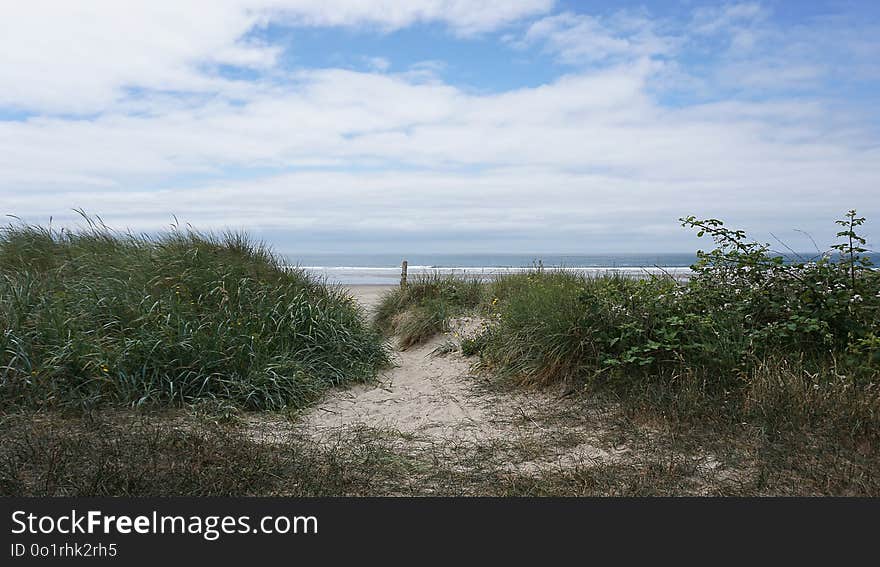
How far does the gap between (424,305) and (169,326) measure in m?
4.76

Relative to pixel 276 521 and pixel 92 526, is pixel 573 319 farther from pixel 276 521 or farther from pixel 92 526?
pixel 92 526

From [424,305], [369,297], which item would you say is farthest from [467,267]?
[424,305]

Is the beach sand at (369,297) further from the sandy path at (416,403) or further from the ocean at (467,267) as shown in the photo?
the sandy path at (416,403)

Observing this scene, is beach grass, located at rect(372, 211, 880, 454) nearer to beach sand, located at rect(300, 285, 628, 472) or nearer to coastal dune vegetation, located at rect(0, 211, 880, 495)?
coastal dune vegetation, located at rect(0, 211, 880, 495)

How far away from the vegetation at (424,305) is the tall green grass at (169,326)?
0.85 meters

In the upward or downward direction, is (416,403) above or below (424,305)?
below

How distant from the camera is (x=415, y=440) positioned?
6.07 m

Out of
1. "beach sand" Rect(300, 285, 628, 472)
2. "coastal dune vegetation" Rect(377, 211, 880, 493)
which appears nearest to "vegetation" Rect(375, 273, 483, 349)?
"beach sand" Rect(300, 285, 628, 472)

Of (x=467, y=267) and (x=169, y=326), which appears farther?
(x=467, y=267)

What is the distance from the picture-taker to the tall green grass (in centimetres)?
→ 657

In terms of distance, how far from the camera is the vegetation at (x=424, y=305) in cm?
1022

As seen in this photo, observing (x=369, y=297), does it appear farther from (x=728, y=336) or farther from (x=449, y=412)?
(x=728, y=336)

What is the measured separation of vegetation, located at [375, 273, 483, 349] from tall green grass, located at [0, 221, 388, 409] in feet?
2.80

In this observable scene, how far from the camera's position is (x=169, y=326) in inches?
283
